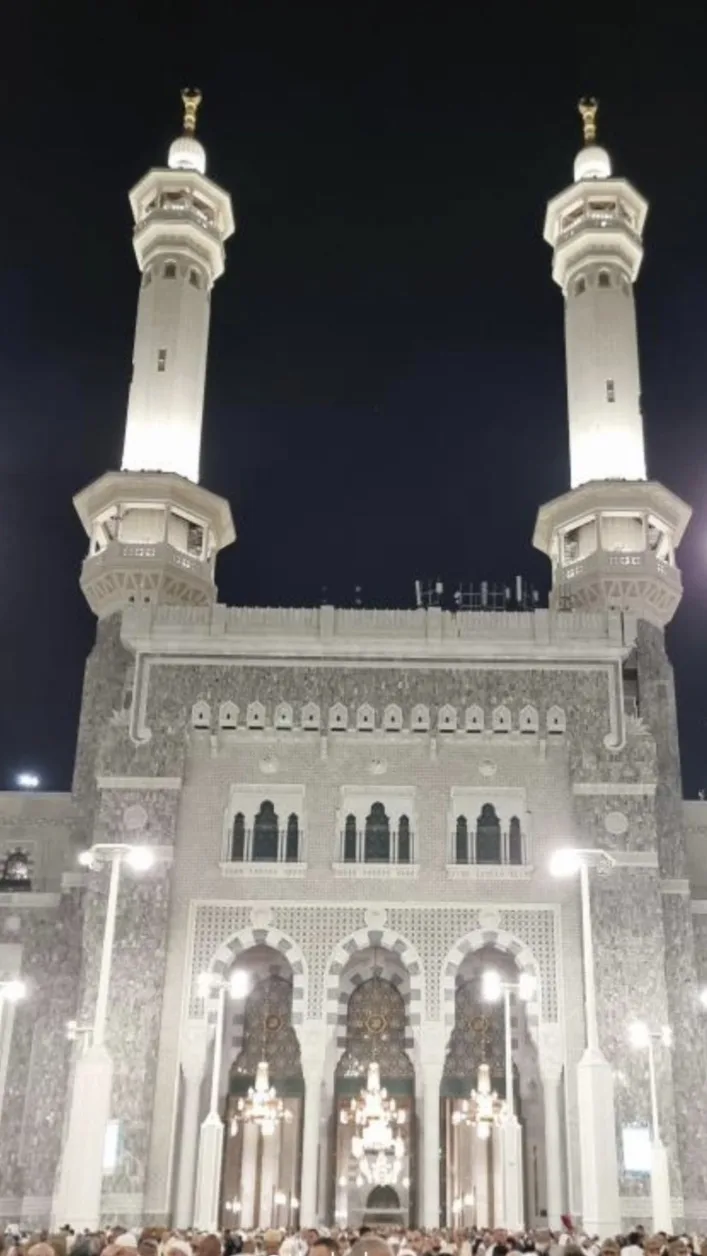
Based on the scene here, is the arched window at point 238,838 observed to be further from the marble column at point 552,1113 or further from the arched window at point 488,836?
the marble column at point 552,1113

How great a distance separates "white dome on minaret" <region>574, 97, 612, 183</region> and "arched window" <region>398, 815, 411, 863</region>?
20.2 metres

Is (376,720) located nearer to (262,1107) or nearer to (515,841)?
(515,841)

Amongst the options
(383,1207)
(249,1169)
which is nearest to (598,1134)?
(249,1169)

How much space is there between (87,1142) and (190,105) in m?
31.7

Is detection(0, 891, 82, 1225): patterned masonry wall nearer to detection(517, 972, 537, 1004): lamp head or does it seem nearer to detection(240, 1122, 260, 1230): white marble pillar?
detection(240, 1122, 260, 1230): white marble pillar

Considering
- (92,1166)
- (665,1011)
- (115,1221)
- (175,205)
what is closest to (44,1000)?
(115,1221)

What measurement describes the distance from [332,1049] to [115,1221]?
184 inches

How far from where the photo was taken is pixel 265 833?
26.0 metres

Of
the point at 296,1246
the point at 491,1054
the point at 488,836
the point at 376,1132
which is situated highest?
the point at 488,836

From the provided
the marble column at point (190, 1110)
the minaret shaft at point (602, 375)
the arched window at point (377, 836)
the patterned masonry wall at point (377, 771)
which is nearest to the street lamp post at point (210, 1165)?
the marble column at point (190, 1110)

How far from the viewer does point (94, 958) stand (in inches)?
965

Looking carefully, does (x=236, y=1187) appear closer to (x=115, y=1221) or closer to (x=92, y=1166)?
(x=115, y=1221)

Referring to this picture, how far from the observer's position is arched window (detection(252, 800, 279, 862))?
25.8 meters

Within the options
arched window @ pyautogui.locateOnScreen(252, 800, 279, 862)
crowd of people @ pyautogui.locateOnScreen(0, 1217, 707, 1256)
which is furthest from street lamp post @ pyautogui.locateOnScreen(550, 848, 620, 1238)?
arched window @ pyautogui.locateOnScreen(252, 800, 279, 862)
